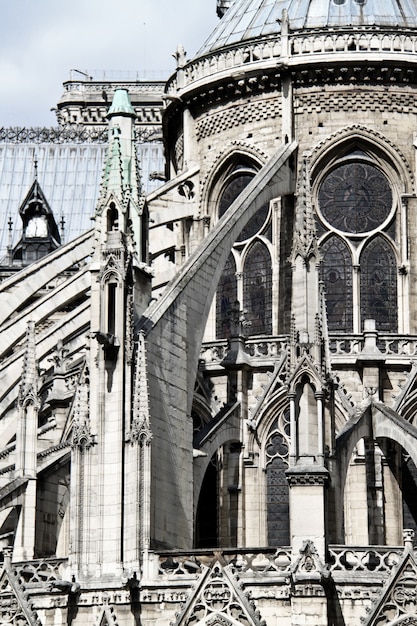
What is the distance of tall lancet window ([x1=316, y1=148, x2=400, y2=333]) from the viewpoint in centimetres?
4422

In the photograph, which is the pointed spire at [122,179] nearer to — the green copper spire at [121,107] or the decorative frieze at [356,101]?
the green copper spire at [121,107]

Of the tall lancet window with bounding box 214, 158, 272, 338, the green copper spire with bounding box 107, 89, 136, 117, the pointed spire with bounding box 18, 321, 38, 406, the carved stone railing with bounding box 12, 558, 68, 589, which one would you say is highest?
the green copper spire with bounding box 107, 89, 136, 117

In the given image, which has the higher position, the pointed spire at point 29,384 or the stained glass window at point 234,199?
the stained glass window at point 234,199

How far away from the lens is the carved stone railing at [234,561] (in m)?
32.4

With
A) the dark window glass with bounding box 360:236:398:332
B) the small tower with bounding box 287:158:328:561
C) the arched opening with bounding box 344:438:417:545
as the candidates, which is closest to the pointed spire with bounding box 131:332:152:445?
the small tower with bounding box 287:158:328:561

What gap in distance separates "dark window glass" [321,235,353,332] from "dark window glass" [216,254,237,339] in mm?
2397

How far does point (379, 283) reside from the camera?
146 feet

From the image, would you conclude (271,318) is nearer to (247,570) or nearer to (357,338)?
(357,338)

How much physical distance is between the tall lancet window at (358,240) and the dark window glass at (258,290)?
1444mm

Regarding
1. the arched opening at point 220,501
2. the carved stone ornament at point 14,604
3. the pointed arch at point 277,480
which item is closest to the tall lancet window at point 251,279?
the pointed arch at point 277,480

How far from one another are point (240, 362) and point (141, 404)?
6.73m

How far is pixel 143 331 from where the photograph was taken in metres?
34.8

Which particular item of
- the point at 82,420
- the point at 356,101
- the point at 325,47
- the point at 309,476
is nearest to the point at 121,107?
the point at 82,420

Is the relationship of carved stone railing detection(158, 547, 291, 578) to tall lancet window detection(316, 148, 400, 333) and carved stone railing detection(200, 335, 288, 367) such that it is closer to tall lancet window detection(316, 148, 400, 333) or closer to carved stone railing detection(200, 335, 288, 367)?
carved stone railing detection(200, 335, 288, 367)
